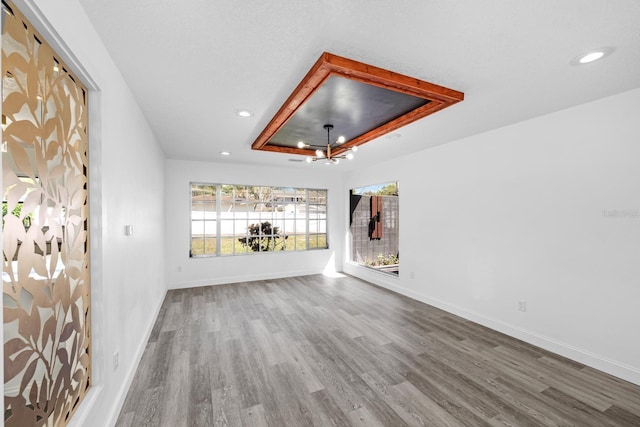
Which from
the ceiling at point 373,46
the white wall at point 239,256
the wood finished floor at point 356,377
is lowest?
the wood finished floor at point 356,377

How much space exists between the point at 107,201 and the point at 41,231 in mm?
658

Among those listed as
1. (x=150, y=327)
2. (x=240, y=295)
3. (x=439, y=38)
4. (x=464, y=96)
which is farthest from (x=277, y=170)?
(x=439, y=38)

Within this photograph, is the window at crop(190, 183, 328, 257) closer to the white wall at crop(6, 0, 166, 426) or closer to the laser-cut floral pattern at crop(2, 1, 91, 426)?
the white wall at crop(6, 0, 166, 426)

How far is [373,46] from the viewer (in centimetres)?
173

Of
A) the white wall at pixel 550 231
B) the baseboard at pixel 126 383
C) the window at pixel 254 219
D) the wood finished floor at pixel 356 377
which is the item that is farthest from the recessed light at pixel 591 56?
the window at pixel 254 219

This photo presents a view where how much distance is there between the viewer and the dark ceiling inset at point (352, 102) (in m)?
1.97

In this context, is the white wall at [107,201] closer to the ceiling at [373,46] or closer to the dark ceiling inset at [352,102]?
the ceiling at [373,46]

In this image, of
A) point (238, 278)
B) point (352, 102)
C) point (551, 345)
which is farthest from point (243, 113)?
point (551, 345)

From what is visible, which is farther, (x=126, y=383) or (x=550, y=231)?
(x=550, y=231)

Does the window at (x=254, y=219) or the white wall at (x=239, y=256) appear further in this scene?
the window at (x=254, y=219)

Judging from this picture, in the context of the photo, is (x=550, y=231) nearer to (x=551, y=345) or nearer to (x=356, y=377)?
(x=551, y=345)

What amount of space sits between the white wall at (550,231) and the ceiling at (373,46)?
17.2 inches

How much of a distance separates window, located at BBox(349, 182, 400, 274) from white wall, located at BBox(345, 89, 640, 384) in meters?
2.40

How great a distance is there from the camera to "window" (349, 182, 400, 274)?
653 cm
